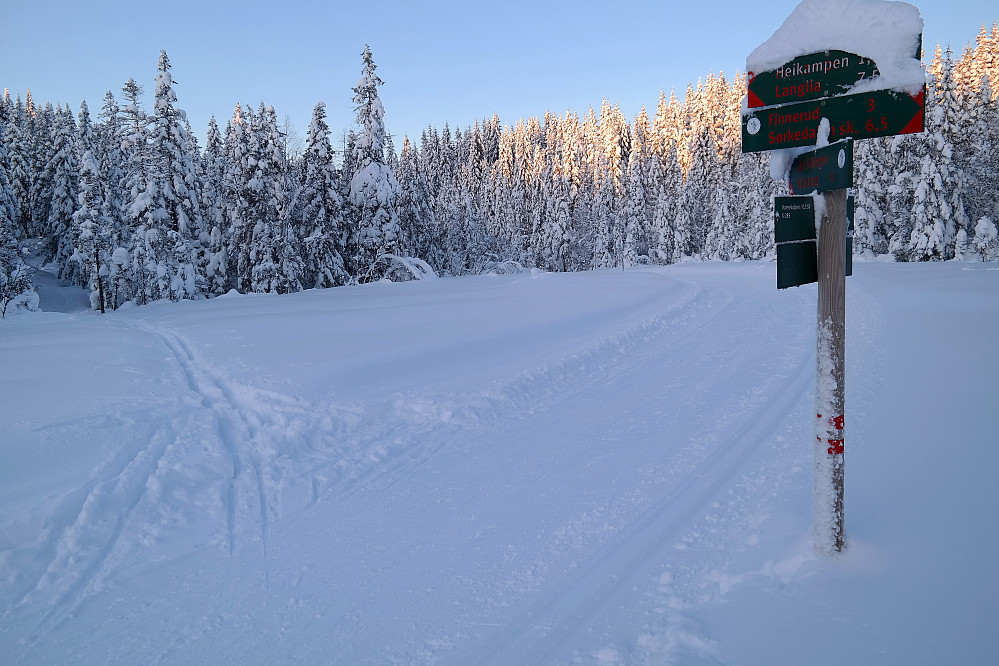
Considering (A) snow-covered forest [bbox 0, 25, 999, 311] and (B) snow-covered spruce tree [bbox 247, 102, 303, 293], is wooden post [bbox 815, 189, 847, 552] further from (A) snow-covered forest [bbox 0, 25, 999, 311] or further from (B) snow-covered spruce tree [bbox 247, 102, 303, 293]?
(B) snow-covered spruce tree [bbox 247, 102, 303, 293]

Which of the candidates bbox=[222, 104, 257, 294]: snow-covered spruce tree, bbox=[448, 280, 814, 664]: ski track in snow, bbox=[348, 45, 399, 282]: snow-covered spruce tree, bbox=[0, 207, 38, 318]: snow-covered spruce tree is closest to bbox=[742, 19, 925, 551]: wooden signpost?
bbox=[448, 280, 814, 664]: ski track in snow

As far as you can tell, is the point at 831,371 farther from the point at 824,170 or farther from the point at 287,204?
the point at 287,204

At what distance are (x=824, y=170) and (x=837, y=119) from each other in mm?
356

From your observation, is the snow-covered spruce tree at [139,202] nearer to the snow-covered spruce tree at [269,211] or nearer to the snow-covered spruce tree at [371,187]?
the snow-covered spruce tree at [269,211]

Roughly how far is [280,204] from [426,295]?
14.8 m

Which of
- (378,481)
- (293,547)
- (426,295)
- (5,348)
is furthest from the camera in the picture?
(426,295)

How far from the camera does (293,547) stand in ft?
15.1

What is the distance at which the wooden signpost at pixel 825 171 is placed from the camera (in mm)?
3471

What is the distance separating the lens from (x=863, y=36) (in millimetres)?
3447

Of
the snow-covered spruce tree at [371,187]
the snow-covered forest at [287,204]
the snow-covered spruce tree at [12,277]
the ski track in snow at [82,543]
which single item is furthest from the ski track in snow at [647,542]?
the snow-covered spruce tree at [12,277]

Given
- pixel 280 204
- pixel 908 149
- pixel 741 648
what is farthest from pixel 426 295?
pixel 908 149

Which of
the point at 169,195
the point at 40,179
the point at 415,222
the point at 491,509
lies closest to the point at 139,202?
the point at 169,195

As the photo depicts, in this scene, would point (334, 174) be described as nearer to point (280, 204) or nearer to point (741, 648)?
point (280, 204)

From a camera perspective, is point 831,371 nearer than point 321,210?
Yes
